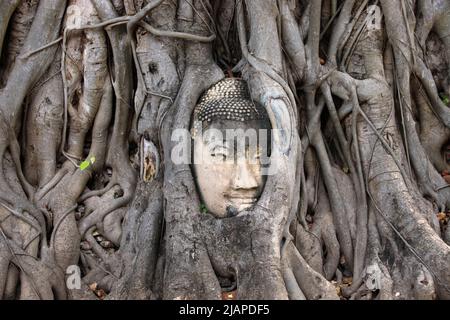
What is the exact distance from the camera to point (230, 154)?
3.51m

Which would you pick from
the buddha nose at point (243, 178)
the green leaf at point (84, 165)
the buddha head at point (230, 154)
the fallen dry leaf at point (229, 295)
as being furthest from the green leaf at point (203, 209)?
the green leaf at point (84, 165)

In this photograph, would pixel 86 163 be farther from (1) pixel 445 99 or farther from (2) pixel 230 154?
(1) pixel 445 99

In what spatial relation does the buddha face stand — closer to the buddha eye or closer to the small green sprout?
the buddha eye

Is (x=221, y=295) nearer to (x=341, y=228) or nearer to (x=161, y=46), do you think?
(x=341, y=228)

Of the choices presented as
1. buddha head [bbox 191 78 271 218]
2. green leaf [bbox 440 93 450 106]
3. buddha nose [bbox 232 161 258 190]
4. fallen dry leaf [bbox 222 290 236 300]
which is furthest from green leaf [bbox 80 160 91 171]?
green leaf [bbox 440 93 450 106]

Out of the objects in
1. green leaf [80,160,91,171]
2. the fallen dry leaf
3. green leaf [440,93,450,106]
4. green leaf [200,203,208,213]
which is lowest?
the fallen dry leaf

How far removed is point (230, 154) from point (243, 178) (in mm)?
167

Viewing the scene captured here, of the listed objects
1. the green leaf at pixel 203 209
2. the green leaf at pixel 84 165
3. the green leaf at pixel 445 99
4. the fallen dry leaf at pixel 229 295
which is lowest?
the fallen dry leaf at pixel 229 295

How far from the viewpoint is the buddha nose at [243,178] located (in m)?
3.48

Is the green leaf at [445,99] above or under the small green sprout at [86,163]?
above

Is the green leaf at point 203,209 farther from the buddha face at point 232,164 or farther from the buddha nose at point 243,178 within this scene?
the buddha nose at point 243,178

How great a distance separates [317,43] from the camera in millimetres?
4242

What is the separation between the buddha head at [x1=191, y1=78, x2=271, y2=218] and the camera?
11.5ft
